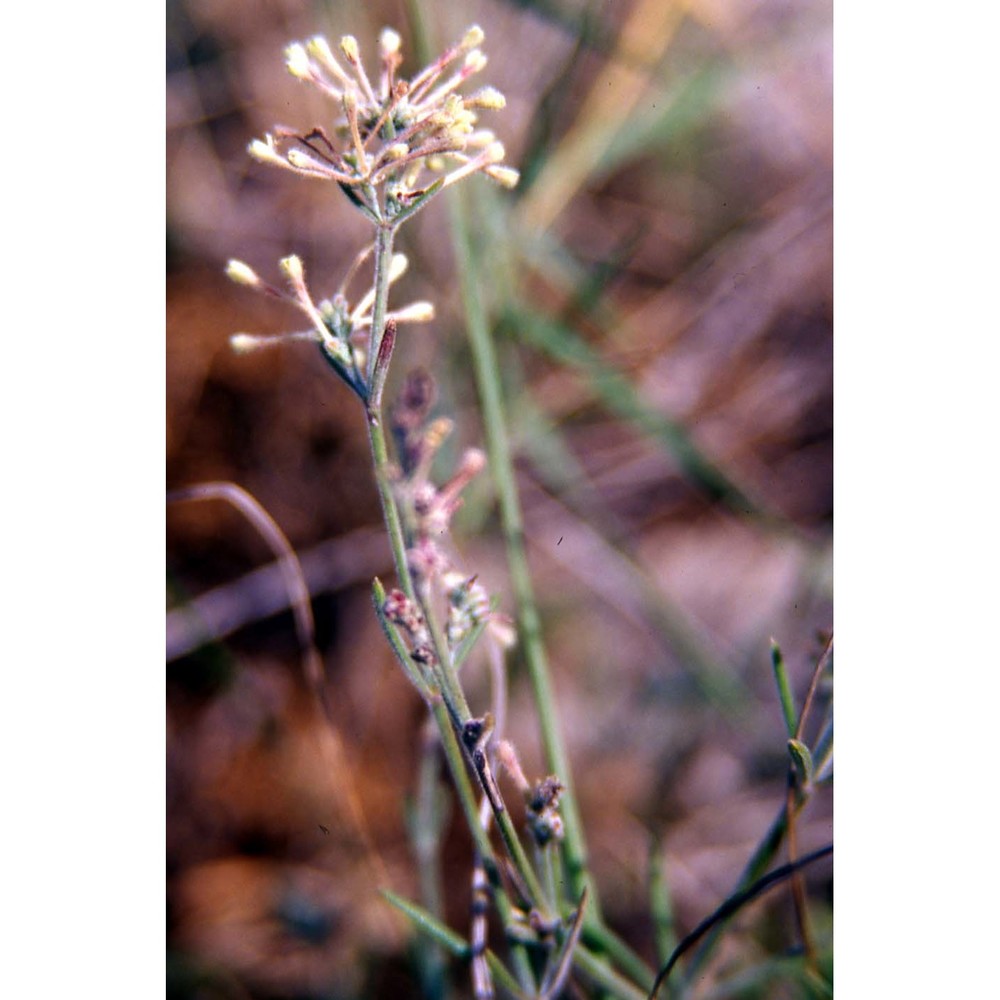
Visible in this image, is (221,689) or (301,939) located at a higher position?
(221,689)

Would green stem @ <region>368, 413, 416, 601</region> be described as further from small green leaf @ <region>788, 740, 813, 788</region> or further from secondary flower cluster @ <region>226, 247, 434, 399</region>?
small green leaf @ <region>788, 740, 813, 788</region>

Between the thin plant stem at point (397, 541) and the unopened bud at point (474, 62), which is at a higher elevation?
the unopened bud at point (474, 62)

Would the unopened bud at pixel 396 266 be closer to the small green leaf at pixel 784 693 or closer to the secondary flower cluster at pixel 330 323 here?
the secondary flower cluster at pixel 330 323

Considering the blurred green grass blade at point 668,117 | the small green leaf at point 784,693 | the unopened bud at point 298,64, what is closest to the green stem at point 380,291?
the unopened bud at point 298,64

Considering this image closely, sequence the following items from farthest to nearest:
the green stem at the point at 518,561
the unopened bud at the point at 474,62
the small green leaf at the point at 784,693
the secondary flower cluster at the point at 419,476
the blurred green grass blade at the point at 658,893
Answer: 1. the blurred green grass blade at the point at 658,893
2. the green stem at the point at 518,561
3. the small green leaf at the point at 784,693
4. the unopened bud at the point at 474,62
5. the secondary flower cluster at the point at 419,476
